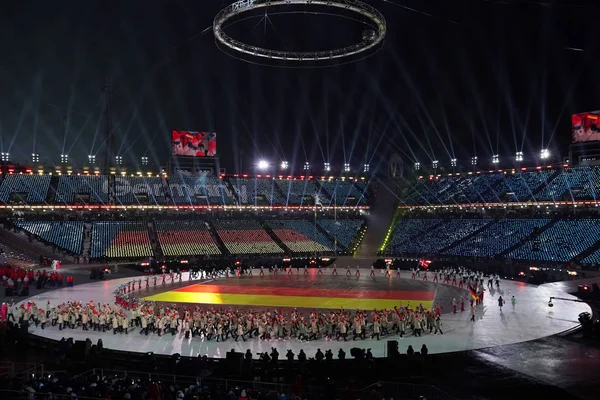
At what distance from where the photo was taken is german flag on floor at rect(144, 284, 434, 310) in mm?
34969

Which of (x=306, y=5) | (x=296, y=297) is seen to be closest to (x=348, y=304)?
(x=296, y=297)

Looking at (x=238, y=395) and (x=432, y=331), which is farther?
(x=432, y=331)

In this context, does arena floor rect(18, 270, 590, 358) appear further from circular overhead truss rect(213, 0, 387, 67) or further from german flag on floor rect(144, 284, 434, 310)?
circular overhead truss rect(213, 0, 387, 67)

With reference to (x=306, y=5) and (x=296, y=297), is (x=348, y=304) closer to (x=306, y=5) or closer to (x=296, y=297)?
(x=296, y=297)

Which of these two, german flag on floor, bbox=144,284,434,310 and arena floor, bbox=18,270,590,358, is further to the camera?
german flag on floor, bbox=144,284,434,310

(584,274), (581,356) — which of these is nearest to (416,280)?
(584,274)

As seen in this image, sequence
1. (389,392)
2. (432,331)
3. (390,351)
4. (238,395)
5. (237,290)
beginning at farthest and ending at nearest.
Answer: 1. (237,290)
2. (432,331)
3. (390,351)
4. (389,392)
5. (238,395)

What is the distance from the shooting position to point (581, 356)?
2108 centimetres

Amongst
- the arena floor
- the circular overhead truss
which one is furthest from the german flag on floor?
the circular overhead truss

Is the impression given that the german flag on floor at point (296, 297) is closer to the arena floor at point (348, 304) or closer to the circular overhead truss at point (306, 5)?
the arena floor at point (348, 304)

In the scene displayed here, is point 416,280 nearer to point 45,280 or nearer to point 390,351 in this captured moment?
point 390,351

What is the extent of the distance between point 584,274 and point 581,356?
28.8 m

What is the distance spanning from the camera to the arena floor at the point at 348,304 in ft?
77.6

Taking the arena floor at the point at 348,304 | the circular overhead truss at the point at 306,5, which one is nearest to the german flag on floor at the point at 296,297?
the arena floor at the point at 348,304
